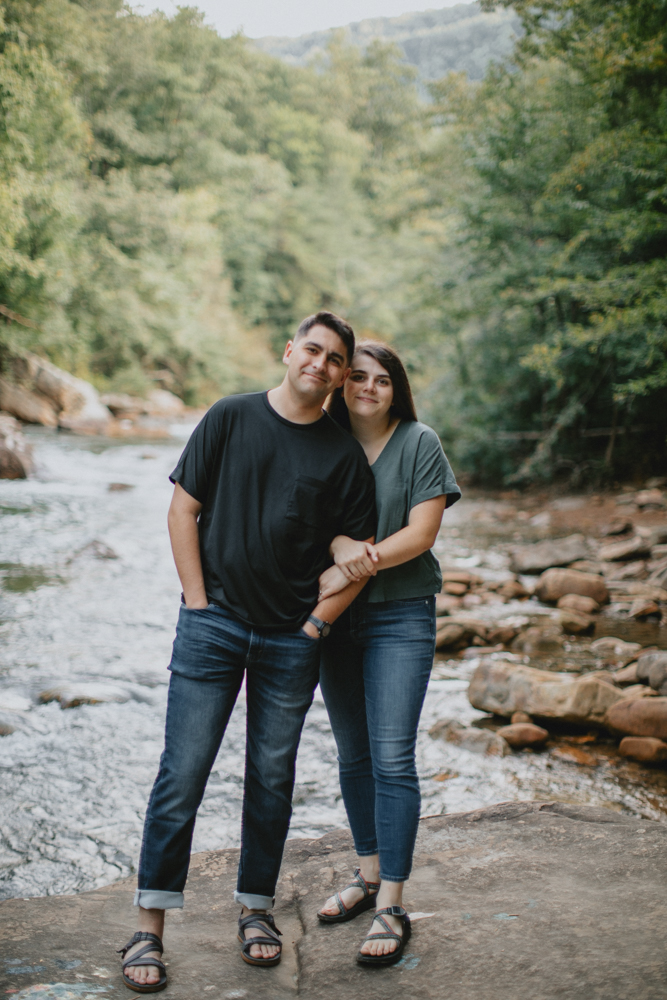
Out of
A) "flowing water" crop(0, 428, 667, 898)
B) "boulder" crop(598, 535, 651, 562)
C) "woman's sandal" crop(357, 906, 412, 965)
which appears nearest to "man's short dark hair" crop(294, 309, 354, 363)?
"woman's sandal" crop(357, 906, 412, 965)

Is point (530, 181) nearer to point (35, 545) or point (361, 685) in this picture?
point (35, 545)

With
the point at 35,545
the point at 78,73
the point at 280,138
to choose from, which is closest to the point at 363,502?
the point at 35,545

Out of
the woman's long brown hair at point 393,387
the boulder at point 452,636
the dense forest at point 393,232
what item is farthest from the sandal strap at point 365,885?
the dense forest at point 393,232

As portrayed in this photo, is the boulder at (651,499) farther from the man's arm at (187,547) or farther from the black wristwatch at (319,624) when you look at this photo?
the man's arm at (187,547)

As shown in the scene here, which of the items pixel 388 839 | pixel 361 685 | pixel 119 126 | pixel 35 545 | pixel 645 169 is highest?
pixel 119 126

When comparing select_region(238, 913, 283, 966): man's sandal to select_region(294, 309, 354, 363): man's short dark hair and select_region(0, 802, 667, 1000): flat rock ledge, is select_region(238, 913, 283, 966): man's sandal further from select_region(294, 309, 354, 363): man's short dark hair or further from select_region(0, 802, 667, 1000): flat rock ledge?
select_region(294, 309, 354, 363): man's short dark hair

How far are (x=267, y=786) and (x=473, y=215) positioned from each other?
13.3 meters

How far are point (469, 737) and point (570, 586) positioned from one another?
3.47m

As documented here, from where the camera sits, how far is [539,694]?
459 centimetres

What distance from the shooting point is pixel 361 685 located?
2.41 metres

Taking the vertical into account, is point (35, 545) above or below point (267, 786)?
below

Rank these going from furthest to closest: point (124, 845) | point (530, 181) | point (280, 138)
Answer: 1. point (280, 138)
2. point (530, 181)
3. point (124, 845)

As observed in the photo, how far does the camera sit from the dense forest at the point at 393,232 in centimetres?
1091

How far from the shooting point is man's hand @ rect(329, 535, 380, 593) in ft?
7.12
